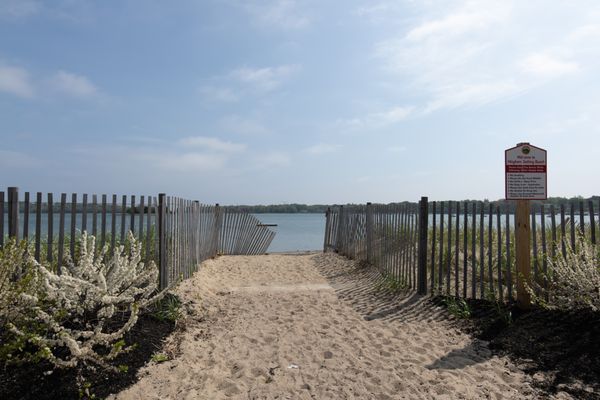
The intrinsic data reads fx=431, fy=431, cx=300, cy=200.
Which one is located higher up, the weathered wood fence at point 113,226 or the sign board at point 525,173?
the sign board at point 525,173

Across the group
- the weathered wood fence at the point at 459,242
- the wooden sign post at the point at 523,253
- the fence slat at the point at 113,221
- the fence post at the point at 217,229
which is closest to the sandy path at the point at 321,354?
the weathered wood fence at the point at 459,242

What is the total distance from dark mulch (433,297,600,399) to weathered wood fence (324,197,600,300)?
616 mm

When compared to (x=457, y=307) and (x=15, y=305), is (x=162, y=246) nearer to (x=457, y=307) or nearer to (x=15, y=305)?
(x=15, y=305)

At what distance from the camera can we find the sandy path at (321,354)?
3.97 m

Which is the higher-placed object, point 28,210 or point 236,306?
point 28,210

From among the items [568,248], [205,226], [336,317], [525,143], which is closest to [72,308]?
[336,317]

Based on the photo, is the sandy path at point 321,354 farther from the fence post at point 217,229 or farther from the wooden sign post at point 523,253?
the fence post at point 217,229

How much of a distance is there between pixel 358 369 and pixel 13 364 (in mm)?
3255

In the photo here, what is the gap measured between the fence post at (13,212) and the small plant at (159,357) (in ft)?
7.67

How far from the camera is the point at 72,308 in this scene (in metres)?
4.32

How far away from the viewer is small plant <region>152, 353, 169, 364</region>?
4500 mm

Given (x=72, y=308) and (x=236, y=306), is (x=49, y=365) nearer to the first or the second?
(x=72, y=308)

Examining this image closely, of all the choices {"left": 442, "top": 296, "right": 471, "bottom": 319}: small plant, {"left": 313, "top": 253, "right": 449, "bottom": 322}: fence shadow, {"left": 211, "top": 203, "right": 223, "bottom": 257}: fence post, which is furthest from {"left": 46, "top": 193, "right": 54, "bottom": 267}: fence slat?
{"left": 211, "top": 203, "right": 223, "bottom": 257}: fence post

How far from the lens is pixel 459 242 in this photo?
358 inches
